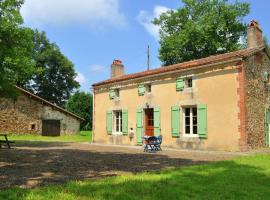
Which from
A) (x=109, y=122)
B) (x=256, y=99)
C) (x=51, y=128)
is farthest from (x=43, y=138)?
(x=256, y=99)

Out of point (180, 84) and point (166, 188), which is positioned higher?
point (180, 84)

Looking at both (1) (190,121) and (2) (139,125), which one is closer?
(1) (190,121)

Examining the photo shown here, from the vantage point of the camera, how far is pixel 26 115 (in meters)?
31.6

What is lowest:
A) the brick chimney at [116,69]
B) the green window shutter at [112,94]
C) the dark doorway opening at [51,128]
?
the dark doorway opening at [51,128]

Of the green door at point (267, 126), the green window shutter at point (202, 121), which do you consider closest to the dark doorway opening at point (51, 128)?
the green window shutter at point (202, 121)

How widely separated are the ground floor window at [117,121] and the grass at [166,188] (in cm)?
1407

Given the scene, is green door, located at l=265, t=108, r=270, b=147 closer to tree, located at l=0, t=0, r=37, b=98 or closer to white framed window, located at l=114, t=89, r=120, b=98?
white framed window, located at l=114, t=89, r=120, b=98

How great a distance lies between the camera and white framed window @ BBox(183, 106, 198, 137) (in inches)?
A: 701

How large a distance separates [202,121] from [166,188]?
36.0 ft

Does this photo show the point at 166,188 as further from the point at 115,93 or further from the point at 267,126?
the point at 115,93

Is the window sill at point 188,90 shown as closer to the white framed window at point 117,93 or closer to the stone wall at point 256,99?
the stone wall at point 256,99

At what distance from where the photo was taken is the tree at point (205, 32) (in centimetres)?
3719

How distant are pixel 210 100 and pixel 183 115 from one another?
1882 millimetres

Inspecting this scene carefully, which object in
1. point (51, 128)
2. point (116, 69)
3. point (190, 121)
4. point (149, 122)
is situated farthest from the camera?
point (51, 128)
